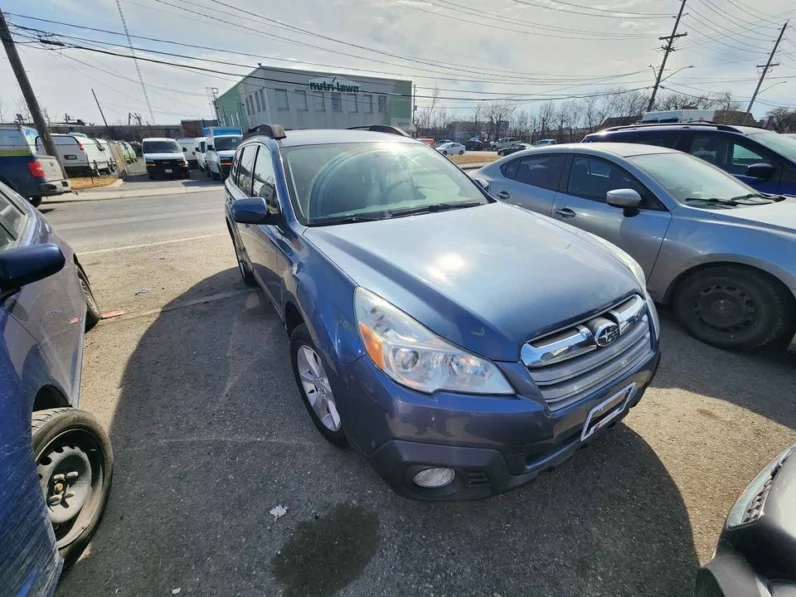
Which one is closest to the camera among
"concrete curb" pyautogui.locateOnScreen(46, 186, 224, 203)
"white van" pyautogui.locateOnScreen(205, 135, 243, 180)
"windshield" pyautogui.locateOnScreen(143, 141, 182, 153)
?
"concrete curb" pyautogui.locateOnScreen(46, 186, 224, 203)

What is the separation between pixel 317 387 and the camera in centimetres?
221

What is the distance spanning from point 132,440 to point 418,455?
1.99 m

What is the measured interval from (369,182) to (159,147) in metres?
21.5

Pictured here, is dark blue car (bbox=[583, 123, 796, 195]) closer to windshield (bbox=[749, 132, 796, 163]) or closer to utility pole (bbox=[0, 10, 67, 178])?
windshield (bbox=[749, 132, 796, 163])

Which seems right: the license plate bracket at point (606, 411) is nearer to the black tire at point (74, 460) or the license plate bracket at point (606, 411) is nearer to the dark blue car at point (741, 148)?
the black tire at point (74, 460)

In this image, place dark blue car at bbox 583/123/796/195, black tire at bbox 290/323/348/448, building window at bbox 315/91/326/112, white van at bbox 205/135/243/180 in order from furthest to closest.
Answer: building window at bbox 315/91/326/112, white van at bbox 205/135/243/180, dark blue car at bbox 583/123/796/195, black tire at bbox 290/323/348/448

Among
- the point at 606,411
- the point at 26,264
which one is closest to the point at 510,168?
the point at 606,411

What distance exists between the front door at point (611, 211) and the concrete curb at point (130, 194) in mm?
13917

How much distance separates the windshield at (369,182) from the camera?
2498mm

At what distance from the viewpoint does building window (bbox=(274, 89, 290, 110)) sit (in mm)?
39344

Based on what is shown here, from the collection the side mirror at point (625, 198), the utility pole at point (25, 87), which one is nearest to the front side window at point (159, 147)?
the utility pole at point (25, 87)

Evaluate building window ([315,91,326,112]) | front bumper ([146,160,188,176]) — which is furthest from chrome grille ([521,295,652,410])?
building window ([315,91,326,112])

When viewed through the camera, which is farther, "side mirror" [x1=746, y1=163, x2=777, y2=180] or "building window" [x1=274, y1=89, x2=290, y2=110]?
"building window" [x1=274, y1=89, x2=290, y2=110]

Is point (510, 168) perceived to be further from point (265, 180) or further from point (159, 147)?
point (159, 147)
